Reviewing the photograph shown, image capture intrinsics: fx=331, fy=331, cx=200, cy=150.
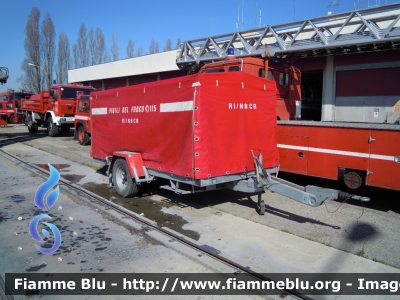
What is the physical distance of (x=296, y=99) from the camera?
10156mm

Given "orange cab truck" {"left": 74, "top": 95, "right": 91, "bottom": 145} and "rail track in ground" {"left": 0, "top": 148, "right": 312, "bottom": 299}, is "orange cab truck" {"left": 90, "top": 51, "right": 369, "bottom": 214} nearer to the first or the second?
"rail track in ground" {"left": 0, "top": 148, "right": 312, "bottom": 299}

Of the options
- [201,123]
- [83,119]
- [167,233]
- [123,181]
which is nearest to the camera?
[167,233]

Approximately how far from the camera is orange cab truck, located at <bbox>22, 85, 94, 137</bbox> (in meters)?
19.4

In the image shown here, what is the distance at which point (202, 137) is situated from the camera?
225 inches

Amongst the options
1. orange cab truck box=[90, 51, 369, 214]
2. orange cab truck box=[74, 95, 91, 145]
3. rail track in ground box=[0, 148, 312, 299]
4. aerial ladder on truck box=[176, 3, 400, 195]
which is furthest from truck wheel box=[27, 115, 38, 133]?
orange cab truck box=[90, 51, 369, 214]

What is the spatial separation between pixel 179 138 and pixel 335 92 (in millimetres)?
11643

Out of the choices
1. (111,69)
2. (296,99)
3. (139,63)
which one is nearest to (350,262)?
(296,99)

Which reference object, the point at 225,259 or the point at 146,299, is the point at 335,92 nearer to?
the point at 225,259

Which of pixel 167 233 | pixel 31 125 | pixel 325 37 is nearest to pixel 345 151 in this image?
pixel 167 233

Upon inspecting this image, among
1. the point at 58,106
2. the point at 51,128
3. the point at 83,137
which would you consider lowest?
the point at 83,137

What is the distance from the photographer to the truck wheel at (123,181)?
24.8 feet

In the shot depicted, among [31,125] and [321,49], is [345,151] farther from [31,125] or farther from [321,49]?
[31,125]

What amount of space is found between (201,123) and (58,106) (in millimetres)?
16312

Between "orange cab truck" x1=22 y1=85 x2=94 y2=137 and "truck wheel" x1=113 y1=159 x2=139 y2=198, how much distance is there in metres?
12.5
